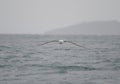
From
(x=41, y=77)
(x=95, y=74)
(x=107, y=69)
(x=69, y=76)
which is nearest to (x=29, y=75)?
(x=41, y=77)

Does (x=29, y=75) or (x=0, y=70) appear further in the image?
(x=0, y=70)

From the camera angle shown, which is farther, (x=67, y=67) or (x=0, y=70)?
(x=67, y=67)

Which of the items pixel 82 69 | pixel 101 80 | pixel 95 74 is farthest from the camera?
pixel 82 69

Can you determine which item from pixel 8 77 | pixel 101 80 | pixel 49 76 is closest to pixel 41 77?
pixel 49 76

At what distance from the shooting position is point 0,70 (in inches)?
1081

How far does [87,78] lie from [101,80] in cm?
118

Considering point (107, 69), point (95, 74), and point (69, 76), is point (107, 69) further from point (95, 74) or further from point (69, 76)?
point (69, 76)

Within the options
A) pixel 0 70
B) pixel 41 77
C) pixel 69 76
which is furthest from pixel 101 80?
pixel 0 70

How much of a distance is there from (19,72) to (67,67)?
534 centimetres

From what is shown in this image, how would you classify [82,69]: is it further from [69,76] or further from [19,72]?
[19,72]

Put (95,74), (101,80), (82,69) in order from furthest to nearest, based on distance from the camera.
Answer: (82,69) → (95,74) → (101,80)

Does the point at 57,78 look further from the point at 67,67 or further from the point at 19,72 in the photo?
the point at 67,67

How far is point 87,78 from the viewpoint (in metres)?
24.2

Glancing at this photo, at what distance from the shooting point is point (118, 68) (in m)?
29.5
